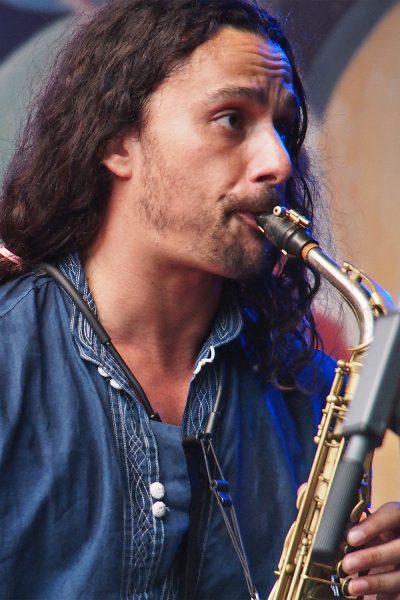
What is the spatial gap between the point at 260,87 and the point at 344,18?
3.87ft

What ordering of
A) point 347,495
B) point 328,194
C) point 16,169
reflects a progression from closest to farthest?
point 347,495
point 16,169
point 328,194

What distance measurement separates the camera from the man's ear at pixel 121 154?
2377 mm

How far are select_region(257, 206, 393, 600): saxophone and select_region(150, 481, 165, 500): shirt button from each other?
292 millimetres

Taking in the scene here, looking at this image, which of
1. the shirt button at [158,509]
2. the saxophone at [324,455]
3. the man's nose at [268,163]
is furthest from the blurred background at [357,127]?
the shirt button at [158,509]

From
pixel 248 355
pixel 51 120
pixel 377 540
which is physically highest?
pixel 51 120

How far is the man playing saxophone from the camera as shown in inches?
78.1

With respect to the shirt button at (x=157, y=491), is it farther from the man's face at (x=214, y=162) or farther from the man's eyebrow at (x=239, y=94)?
the man's eyebrow at (x=239, y=94)

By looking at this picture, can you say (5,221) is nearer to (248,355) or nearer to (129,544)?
(248,355)

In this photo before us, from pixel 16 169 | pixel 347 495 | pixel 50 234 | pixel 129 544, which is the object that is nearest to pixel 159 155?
pixel 50 234

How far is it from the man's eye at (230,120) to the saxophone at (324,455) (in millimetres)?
293

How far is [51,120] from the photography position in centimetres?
253

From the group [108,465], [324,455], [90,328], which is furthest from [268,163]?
[108,465]

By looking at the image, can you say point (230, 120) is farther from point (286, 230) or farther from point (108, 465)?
point (108, 465)

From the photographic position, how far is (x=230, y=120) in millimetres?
2254
